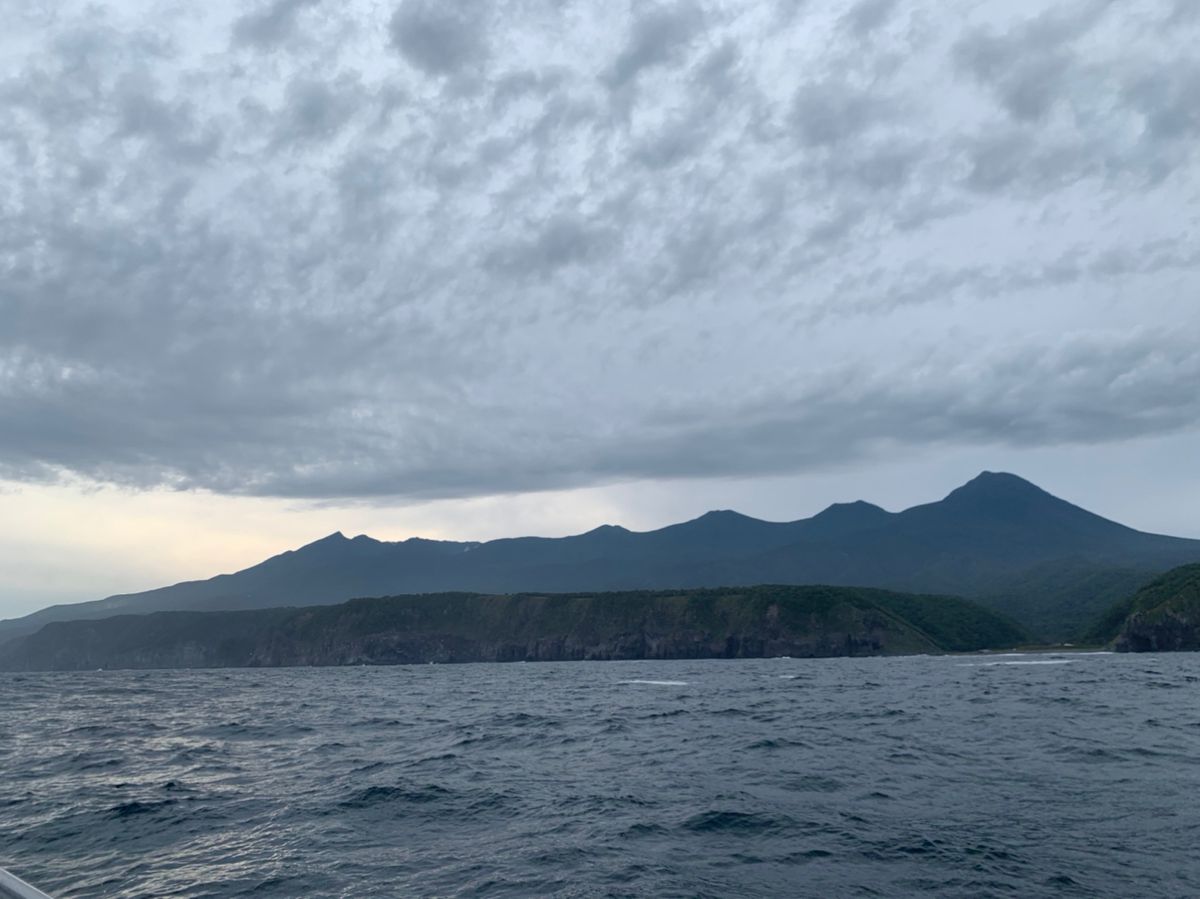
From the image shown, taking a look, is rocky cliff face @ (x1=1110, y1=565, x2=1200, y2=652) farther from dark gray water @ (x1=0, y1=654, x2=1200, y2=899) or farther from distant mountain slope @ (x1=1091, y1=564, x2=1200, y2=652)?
→ dark gray water @ (x1=0, y1=654, x2=1200, y2=899)

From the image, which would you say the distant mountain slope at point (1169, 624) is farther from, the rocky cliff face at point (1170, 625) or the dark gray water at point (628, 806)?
the dark gray water at point (628, 806)

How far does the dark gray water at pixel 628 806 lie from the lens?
2094 cm

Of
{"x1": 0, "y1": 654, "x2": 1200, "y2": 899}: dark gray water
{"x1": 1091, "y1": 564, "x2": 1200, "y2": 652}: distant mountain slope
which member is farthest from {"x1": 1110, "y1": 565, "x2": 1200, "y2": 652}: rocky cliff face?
{"x1": 0, "y1": 654, "x2": 1200, "y2": 899}: dark gray water

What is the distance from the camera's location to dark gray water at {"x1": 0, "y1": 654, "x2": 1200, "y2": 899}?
20.9 meters

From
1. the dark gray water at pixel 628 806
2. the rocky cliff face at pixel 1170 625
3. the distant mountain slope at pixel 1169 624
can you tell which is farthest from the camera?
the distant mountain slope at pixel 1169 624

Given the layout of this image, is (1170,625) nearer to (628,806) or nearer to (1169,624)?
(1169,624)

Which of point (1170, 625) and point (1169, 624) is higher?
point (1169, 624)

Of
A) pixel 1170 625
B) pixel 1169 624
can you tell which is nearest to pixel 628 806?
pixel 1170 625

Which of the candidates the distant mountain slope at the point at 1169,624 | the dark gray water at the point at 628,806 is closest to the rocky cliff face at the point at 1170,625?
the distant mountain slope at the point at 1169,624

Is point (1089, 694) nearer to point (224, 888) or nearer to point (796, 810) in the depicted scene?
point (796, 810)

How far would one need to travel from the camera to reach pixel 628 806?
95.0 ft

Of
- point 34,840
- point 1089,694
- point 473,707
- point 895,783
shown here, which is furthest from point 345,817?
point 1089,694

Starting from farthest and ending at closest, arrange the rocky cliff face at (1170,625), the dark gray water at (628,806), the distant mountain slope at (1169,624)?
the distant mountain slope at (1169,624)
the rocky cliff face at (1170,625)
the dark gray water at (628,806)

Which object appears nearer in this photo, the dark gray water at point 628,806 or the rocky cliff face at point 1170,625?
the dark gray water at point 628,806
